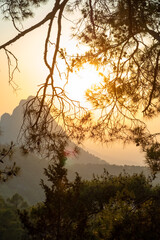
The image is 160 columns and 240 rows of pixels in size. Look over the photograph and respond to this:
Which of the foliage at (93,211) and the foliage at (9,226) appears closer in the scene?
the foliage at (93,211)

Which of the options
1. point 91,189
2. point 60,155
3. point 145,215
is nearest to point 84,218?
point 145,215

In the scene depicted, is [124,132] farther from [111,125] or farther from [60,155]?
[60,155]

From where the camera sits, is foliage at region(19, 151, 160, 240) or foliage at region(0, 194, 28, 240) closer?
foliage at region(19, 151, 160, 240)


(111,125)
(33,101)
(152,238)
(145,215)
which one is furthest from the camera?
(111,125)

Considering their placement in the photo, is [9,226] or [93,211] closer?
[93,211]

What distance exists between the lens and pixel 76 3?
15.3 ft

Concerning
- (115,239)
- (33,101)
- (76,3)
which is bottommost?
(115,239)

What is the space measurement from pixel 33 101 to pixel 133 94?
9.90ft

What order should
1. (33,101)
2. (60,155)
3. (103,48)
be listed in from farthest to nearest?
(103,48) → (60,155) → (33,101)

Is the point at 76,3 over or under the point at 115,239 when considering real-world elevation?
over

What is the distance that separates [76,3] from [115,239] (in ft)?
12.0

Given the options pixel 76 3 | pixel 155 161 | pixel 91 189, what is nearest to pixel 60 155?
pixel 76 3

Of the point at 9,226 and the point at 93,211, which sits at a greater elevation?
the point at 93,211

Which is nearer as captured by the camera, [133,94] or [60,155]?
[60,155]
